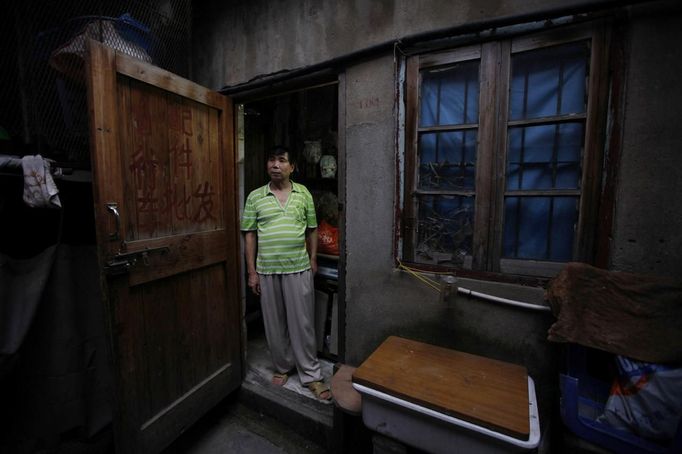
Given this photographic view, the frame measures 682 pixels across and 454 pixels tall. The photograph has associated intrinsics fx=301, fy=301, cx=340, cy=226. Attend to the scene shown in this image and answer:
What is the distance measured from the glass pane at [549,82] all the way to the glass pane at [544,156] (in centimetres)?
10

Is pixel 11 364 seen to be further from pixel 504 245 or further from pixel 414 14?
pixel 414 14

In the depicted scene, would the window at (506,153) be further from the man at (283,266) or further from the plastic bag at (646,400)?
the man at (283,266)

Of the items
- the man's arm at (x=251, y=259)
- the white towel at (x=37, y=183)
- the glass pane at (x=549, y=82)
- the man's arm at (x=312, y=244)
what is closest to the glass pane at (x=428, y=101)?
the glass pane at (x=549, y=82)

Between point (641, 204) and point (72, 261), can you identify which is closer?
point (641, 204)

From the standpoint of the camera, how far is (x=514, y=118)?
1845 millimetres

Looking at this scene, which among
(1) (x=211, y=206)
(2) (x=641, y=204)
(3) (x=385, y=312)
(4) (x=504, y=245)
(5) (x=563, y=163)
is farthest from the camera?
(1) (x=211, y=206)

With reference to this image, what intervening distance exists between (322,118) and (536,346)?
315 cm

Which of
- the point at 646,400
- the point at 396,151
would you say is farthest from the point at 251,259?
the point at 646,400

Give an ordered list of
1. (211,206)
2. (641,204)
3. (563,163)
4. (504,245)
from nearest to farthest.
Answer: (641,204) → (563,163) → (504,245) → (211,206)

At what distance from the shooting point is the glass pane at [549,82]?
5.56 ft

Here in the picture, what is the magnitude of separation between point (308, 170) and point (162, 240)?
2004 millimetres

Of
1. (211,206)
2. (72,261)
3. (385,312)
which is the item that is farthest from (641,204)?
(72,261)

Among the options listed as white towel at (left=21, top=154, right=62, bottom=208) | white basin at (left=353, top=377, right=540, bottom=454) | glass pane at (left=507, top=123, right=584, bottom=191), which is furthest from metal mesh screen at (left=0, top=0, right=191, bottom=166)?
glass pane at (left=507, top=123, right=584, bottom=191)

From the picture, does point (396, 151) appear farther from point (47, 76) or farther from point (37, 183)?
point (47, 76)
